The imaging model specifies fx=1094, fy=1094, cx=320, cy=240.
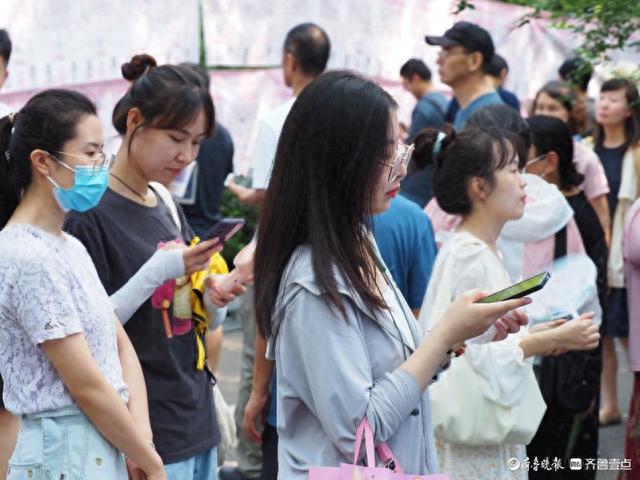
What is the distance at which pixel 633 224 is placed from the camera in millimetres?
4508

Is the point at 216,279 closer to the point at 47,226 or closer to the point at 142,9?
the point at 47,226

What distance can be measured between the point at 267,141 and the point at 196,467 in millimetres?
1931

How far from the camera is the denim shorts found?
8.82ft

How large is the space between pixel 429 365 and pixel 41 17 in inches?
201

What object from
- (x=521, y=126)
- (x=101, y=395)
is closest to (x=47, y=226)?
(x=101, y=395)

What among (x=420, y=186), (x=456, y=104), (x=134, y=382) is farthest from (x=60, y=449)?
(x=456, y=104)

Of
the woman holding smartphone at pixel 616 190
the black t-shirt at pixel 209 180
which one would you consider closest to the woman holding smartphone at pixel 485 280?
the black t-shirt at pixel 209 180

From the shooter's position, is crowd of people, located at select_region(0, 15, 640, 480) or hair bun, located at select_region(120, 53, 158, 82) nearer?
crowd of people, located at select_region(0, 15, 640, 480)

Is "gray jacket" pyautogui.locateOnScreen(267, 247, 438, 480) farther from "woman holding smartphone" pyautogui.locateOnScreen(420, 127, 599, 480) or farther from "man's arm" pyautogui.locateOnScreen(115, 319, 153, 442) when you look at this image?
"woman holding smartphone" pyautogui.locateOnScreen(420, 127, 599, 480)

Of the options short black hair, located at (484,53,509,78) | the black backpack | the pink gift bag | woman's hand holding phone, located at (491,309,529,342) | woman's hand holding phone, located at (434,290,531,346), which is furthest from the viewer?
short black hair, located at (484,53,509,78)

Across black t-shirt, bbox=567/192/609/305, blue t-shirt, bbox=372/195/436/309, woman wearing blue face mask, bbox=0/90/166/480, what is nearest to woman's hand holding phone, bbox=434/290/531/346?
woman wearing blue face mask, bbox=0/90/166/480

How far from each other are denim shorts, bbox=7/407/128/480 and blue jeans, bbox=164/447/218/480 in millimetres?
520

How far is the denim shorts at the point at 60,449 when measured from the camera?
106 inches

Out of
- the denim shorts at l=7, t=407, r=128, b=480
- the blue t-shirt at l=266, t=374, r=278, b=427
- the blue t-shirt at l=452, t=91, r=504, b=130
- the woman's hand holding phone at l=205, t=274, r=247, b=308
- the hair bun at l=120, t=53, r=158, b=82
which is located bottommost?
the blue t-shirt at l=266, t=374, r=278, b=427
